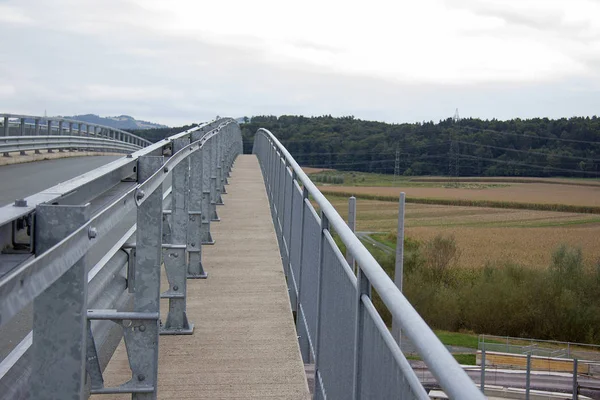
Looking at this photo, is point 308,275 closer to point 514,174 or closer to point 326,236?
point 326,236

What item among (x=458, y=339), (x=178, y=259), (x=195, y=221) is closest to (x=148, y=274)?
(x=178, y=259)

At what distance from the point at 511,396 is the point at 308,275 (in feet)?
118

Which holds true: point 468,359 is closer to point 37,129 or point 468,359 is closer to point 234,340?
point 37,129

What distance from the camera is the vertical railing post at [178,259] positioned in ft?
23.7

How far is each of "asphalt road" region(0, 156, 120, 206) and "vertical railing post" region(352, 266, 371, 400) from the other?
11676 mm

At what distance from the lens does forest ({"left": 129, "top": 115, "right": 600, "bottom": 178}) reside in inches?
2382

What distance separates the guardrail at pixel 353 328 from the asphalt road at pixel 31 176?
9226 millimetres

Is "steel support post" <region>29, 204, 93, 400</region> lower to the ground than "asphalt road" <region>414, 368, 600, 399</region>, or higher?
higher

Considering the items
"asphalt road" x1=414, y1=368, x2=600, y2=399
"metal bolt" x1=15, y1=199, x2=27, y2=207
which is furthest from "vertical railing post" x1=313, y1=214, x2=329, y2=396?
"asphalt road" x1=414, y1=368, x2=600, y2=399

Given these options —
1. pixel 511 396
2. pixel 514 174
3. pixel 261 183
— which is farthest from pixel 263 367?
pixel 514 174

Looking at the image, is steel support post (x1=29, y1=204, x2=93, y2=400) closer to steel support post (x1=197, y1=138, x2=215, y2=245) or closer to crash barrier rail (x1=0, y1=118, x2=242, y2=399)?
crash barrier rail (x1=0, y1=118, x2=242, y2=399)

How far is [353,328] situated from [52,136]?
98.5 feet

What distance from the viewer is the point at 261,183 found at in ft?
75.0

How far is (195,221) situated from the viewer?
9281mm
